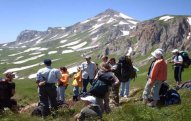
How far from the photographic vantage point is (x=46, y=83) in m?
15.9

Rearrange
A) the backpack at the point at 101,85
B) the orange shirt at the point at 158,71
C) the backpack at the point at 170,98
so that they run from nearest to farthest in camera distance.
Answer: the backpack at the point at 101,85, the orange shirt at the point at 158,71, the backpack at the point at 170,98

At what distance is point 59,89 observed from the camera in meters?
19.9

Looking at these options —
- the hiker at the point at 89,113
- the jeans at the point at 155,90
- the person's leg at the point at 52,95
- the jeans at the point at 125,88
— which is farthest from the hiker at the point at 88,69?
the hiker at the point at 89,113

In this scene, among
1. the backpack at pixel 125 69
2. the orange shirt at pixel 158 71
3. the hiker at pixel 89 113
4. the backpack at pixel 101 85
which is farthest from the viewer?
the backpack at pixel 125 69

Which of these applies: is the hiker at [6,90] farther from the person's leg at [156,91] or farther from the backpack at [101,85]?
the person's leg at [156,91]

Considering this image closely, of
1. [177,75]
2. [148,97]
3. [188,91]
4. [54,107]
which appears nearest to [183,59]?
[177,75]

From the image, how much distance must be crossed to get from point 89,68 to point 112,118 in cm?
745

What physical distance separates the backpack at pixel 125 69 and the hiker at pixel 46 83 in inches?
144

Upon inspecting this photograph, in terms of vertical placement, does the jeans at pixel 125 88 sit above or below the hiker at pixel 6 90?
below

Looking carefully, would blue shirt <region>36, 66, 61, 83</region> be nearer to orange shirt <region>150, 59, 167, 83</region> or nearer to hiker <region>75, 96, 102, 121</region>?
hiker <region>75, 96, 102, 121</region>

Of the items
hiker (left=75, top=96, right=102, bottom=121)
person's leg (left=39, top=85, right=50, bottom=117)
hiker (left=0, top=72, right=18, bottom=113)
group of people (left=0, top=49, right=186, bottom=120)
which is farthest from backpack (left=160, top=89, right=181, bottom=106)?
hiker (left=0, top=72, right=18, bottom=113)

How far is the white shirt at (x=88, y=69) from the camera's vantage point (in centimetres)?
1970

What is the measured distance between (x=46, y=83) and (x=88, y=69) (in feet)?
13.9

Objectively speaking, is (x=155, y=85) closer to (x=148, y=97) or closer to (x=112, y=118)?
(x=148, y=97)
